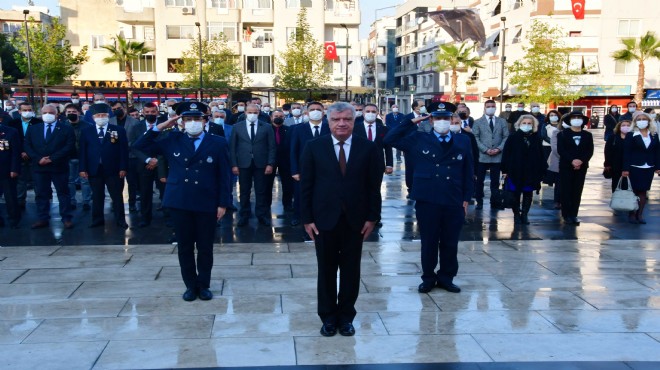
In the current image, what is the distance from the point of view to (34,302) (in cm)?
641

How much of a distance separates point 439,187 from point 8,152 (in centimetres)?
728

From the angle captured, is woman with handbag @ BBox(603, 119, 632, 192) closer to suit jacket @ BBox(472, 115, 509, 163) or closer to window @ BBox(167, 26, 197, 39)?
suit jacket @ BBox(472, 115, 509, 163)

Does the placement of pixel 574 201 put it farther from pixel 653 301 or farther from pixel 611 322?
pixel 611 322

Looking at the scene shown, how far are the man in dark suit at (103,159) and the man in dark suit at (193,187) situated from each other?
154 inches

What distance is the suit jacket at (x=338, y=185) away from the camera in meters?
5.29

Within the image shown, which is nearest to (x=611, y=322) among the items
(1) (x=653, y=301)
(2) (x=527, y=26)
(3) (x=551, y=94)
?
(1) (x=653, y=301)

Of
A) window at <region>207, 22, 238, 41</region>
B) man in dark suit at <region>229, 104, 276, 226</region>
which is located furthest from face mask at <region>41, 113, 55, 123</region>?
window at <region>207, 22, 238, 41</region>

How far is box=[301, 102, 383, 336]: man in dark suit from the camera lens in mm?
5285

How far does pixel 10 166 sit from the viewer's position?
33.8 ft

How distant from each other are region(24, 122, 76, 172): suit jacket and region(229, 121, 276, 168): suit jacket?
2627 mm

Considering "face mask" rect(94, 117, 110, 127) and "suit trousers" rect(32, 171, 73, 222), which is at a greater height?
"face mask" rect(94, 117, 110, 127)

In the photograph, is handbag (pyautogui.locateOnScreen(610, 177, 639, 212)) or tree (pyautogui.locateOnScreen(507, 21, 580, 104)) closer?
handbag (pyautogui.locateOnScreen(610, 177, 639, 212))

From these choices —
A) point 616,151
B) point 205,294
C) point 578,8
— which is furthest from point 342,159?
point 578,8

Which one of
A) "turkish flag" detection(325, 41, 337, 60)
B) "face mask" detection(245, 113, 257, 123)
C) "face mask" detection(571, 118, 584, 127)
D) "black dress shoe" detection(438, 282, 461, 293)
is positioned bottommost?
"black dress shoe" detection(438, 282, 461, 293)
